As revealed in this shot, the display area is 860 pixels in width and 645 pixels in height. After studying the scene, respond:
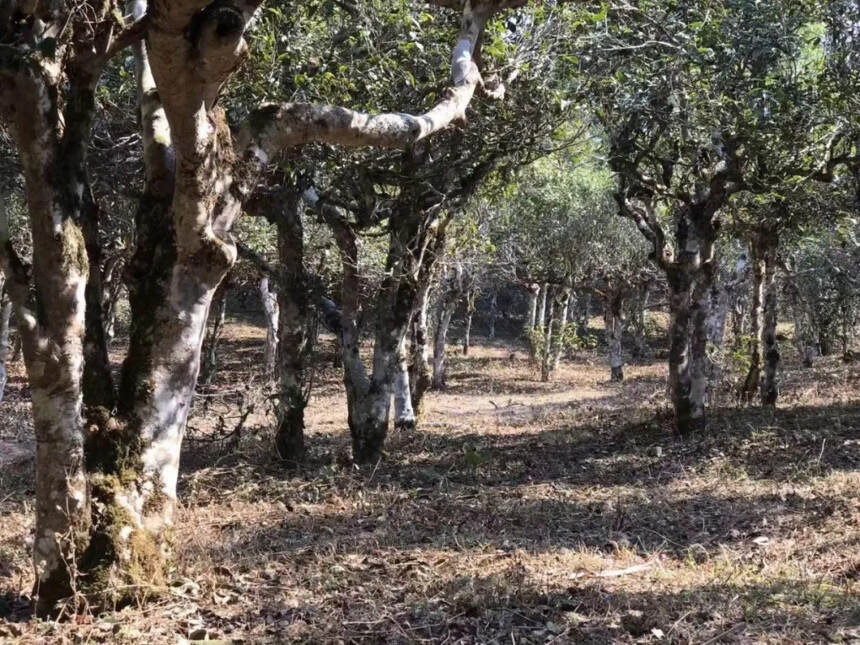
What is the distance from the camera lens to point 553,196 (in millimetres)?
26766

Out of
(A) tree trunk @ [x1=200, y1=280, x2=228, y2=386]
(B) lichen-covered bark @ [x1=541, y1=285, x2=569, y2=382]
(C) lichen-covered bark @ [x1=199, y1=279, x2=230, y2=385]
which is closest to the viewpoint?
(C) lichen-covered bark @ [x1=199, y1=279, x2=230, y2=385]

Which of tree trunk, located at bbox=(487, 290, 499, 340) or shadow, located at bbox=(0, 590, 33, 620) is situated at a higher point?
tree trunk, located at bbox=(487, 290, 499, 340)

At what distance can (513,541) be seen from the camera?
22.7ft

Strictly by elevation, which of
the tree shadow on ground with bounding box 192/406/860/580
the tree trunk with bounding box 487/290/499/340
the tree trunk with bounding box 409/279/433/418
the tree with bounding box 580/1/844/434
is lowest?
the tree shadow on ground with bounding box 192/406/860/580

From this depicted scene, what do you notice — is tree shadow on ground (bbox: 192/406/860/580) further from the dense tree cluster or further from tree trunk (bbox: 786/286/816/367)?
tree trunk (bbox: 786/286/816/367)

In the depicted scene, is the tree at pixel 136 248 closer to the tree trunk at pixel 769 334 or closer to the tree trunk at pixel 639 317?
the tree trunk at pixel 769 334

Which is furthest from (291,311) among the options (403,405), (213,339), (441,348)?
(441,348)

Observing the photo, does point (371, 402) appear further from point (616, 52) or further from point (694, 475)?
point (616, 52)

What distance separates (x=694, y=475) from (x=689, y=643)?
606cm

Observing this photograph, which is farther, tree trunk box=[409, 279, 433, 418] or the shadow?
tree trunk box=[409, 279, 433, 418]

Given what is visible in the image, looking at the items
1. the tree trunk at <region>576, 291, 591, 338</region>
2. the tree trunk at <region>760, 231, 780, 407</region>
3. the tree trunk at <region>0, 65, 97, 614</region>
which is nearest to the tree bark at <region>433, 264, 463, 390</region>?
the tree trunk at <region>760, 231, 780, 407</region>

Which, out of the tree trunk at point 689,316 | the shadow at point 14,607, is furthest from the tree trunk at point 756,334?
the shadow at point 14,607

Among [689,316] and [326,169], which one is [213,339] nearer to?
[326,169]

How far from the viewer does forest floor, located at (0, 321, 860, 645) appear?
4824mm
